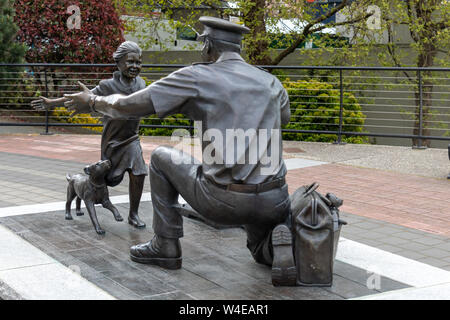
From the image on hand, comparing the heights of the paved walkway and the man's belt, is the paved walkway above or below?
below

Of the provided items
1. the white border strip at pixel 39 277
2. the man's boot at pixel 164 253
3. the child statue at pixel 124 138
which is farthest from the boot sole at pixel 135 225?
the man's boot at pixel 164 253

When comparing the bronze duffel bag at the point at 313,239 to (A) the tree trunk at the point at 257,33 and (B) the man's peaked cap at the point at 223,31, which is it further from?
(A) the tree trunk at the point at 257,33

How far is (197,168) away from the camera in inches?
162

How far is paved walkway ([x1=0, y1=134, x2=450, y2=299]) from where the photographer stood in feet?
16.1

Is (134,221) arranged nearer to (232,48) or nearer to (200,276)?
(200,276)

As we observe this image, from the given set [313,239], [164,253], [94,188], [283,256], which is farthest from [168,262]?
[94,188]

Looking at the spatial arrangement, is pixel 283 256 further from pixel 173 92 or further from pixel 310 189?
pixel 173 92

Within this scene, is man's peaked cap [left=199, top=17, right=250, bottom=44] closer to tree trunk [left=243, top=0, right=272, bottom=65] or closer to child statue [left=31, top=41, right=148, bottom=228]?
child statue [left=31, top=41, right=148, bottom=228]

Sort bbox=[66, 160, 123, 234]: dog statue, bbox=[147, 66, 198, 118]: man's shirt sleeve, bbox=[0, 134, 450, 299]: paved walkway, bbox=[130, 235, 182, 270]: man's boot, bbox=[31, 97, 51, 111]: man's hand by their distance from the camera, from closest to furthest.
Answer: bbox=[147, 66, 198, 118]: man's shirt sleeve < bbox=[130, 235, 182, 270]: man's boot < bbox=[31, 97, 51, 111]: man's hand < bbox=[0, 134, 450, 299]: paved walkway < bbox=[66, 160, 123, 234]: dog statue

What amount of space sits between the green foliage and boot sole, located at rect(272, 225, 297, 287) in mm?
8235

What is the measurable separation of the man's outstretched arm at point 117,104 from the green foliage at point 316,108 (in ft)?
26.2

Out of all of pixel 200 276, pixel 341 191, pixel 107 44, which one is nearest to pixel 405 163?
pixel 341 191

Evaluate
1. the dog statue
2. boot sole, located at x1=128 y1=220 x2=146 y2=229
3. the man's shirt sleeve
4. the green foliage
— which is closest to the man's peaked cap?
the man's shirt sleeve

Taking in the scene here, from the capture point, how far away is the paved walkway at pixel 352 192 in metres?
4.89
